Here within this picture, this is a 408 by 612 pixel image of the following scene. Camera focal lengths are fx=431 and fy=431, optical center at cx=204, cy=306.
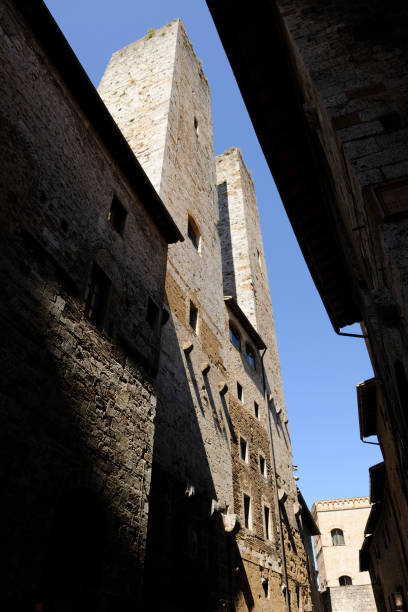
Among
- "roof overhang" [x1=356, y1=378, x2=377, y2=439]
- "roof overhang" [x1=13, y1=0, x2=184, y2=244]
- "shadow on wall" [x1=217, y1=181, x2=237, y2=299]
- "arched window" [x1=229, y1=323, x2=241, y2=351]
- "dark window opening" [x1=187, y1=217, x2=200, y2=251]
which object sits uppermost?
"shadow on wall" [x1=217, y1=181, x2=237, y2=299]

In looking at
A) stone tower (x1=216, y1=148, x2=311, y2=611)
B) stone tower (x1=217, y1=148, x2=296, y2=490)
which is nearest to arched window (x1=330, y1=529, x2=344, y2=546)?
stone tower (x1=216, y1=148, x2=311, y2=611)

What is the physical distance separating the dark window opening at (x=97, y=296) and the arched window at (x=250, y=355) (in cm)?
1021

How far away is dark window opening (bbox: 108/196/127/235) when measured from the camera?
278 inches

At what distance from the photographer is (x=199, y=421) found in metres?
9.95

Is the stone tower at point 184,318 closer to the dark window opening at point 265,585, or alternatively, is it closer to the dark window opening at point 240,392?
the dark window opening at point 240,392

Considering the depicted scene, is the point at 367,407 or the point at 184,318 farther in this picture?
the point at 367,407

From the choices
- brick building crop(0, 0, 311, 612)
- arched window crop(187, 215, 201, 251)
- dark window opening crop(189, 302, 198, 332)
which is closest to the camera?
brick building crop(0, 0, 311, 612)

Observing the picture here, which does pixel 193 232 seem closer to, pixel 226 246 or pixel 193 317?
pixel 193 317

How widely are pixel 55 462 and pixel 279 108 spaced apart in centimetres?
626

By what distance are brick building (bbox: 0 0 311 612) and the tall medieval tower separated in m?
0.06

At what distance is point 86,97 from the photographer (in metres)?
6.62

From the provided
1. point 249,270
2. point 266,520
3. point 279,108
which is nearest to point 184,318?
point 279,108

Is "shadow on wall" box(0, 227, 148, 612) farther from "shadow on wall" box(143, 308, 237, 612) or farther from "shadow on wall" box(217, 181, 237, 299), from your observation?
"shadow on wall" box(217, 181, 237, 299)

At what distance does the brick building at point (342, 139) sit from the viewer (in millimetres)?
3564
